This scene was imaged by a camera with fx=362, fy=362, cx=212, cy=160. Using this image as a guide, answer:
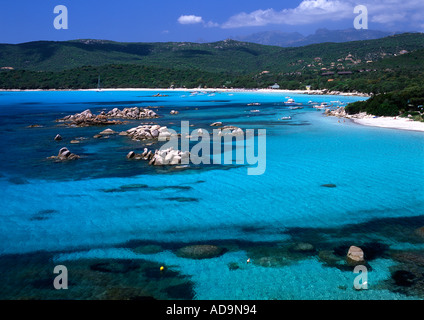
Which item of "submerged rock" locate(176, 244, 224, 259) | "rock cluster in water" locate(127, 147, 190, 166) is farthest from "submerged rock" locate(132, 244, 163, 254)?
"rock cluster in water" locate(127, 147, 190, 166)

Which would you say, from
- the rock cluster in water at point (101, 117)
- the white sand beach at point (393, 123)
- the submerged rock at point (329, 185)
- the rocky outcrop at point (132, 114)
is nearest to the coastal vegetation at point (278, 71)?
the white sand beach at point (393, 123)

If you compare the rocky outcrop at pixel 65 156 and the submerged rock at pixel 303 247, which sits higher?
the rocky outcrop at pixel 65 156

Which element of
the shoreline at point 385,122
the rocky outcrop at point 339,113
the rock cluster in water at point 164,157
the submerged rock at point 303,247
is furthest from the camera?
the rocky outcrop at point 339,113

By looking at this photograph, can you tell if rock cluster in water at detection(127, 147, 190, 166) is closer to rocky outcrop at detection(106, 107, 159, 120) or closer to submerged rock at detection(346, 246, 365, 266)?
submerged rock at detection(346, 246, 365, 266)

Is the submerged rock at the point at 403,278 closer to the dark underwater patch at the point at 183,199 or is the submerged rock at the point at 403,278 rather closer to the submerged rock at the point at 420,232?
the submerged rock at the point at 420,232

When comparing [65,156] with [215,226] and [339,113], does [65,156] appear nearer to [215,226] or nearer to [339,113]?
[215,226]

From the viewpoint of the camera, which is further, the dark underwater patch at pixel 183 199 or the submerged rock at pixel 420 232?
the dark underwater patch at pixel 183 199

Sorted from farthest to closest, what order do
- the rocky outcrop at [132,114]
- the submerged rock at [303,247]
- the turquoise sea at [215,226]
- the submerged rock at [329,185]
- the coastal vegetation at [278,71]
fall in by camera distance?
1. the coastal vegetation at [278,71]
2. the rocky outcrop at [132,114]
3. the submerged rock at [329,185]
4. the submerged rock at [303,247]
5. the turquoise sea at [215,226]
